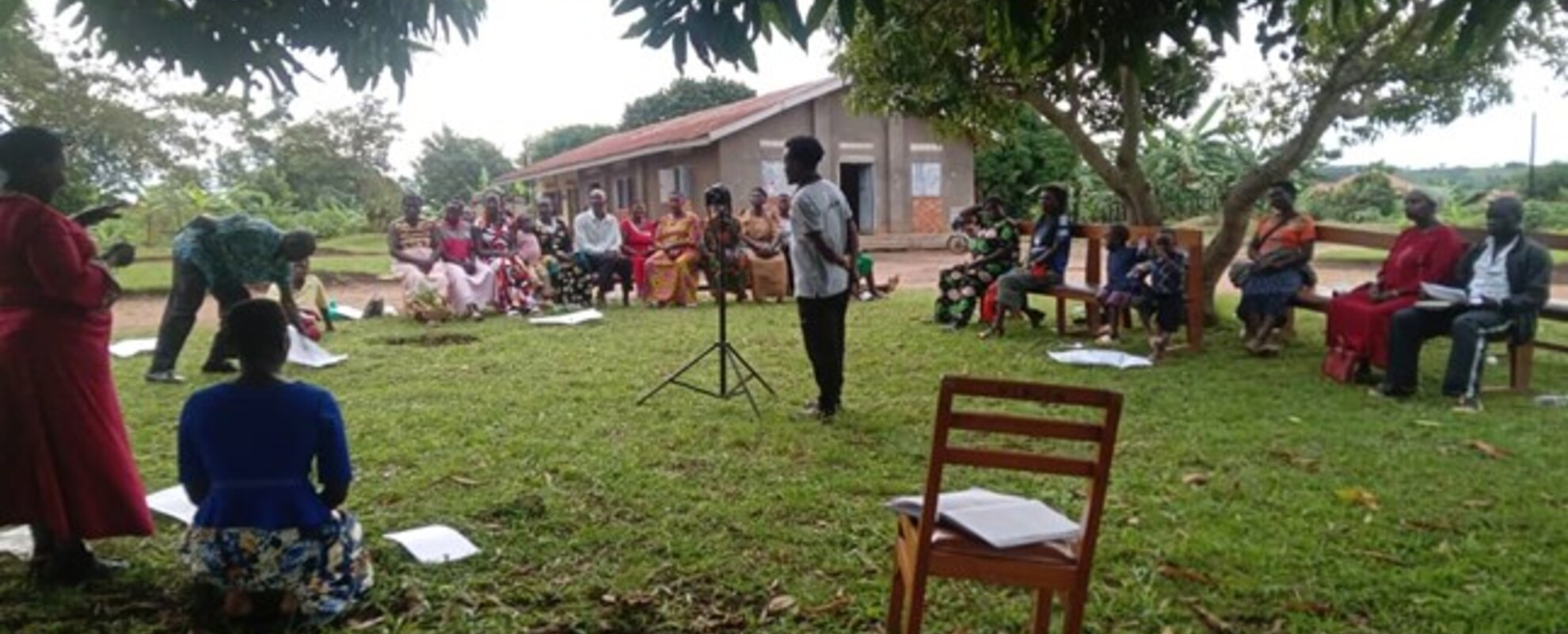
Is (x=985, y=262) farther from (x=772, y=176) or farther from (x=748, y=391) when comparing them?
(x=772, y=176)

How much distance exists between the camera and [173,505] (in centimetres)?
459

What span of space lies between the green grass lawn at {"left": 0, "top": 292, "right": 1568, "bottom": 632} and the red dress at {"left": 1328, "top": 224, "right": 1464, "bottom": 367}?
359 mm

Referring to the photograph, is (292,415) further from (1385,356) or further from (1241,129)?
(1241,129)

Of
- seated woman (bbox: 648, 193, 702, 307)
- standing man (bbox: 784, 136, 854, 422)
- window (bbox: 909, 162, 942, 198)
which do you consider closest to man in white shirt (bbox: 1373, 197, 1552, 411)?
standing man (bbox: 784, 136, 854, 422)

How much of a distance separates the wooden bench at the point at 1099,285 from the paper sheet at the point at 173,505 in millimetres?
7160

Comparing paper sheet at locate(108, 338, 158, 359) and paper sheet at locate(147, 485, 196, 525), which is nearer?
paper sheet at locate(147, 485, 196, 525)

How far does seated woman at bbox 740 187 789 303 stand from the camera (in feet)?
44.2

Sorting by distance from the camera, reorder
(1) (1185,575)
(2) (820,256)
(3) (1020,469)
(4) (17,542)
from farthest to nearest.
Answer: (2) (820,256) < (4) (17,542) < (1) (1185,575) < (3) (1020,469)

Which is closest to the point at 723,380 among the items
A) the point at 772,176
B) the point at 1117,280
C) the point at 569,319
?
the point at 1117,280

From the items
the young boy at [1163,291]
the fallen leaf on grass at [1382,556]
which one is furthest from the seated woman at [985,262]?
the fallen leaf on grass at [1382,556]

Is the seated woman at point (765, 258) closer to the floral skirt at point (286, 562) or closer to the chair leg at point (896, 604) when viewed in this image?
the floral skirt at point (286, 562)

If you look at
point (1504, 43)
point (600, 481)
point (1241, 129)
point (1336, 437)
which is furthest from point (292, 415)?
point (1241, 129)

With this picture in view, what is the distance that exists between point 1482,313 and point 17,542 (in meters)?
7.77

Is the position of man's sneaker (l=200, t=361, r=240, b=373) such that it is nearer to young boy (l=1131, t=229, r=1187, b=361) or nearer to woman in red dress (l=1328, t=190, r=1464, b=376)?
young boy (l=1131, t=229, r=1187, b=361)
